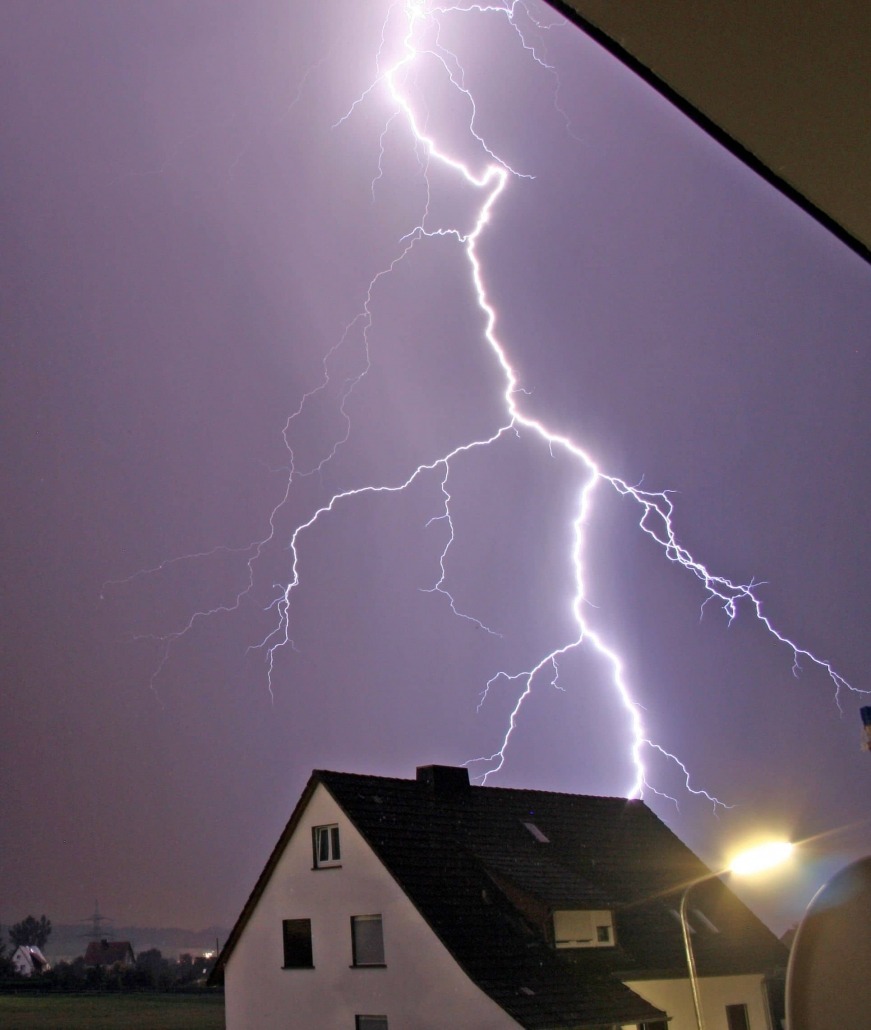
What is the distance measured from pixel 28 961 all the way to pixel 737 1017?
18.3ft

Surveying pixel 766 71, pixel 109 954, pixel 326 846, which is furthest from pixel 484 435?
pixel 766 71

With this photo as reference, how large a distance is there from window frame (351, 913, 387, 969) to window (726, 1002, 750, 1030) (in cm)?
298

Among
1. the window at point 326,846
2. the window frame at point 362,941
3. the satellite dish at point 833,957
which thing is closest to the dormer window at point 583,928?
the window frame at point 362,941

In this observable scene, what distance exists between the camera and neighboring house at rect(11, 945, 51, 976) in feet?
20.4

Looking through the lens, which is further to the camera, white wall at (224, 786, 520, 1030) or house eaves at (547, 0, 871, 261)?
white wall at (224, 786, 520, 1030)

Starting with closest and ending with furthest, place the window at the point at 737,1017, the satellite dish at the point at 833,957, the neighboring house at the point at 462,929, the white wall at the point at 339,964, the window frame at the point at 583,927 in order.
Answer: the satellite dish at the point at 833,957
the white wall at the point at 339,964
the neighboring house at the point at 462,929
the window frame at the point at 583,927
the window at the point at 737,1017

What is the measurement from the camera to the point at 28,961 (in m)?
6.52

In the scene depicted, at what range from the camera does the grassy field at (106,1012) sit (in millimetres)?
5297

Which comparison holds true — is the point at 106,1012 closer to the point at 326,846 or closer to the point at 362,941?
the point at 362,941

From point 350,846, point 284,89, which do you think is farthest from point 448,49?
point 350,846

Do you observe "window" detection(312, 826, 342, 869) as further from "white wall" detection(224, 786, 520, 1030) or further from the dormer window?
the dormer window

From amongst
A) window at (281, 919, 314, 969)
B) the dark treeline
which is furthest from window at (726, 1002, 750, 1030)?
the dark treeline

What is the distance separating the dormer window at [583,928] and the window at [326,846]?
1.79 m

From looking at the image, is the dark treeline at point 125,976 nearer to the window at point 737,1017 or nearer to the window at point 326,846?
the window at point 326,846
